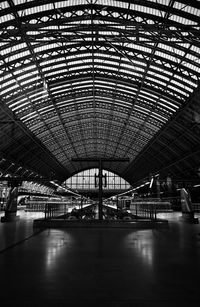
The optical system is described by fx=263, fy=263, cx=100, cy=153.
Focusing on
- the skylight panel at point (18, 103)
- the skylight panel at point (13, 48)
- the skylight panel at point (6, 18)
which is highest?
the skylight panel at point (13, 48)

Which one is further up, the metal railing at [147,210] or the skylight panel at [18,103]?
the skylight panel at [18,103]

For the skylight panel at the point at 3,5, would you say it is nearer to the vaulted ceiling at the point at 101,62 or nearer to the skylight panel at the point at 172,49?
the vaulted ceiling at the point at 101,62

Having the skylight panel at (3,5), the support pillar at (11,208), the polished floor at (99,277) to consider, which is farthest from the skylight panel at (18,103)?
the polished floor at (99,277)

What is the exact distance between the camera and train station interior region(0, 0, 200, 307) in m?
5.80

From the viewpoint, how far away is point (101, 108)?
49.8 metres

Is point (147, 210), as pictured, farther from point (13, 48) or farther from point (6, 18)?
point (6, 18)

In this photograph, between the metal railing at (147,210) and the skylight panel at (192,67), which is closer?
the metal railing at (147,210)

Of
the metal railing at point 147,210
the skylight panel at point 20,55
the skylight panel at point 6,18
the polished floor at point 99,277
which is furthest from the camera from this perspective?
the skylight panel at point 20,55

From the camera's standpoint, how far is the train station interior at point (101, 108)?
5.80 metres

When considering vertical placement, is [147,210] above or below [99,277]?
above

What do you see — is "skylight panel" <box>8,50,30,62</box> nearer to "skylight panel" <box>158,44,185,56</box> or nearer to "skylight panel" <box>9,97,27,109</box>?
"skylight panel" <box>9,97,27,109</box>

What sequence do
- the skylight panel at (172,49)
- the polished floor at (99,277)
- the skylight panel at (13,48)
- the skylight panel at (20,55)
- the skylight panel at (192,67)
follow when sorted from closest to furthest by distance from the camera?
the polished floor at (99,277) < the skylight panel at (13,48) < the skylight panel at (172,49) < the skylight panel at (20,55) < the skylight panel at (192,67)

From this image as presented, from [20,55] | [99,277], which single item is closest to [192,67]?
[20,55]

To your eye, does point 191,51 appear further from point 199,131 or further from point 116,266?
point 116,266
